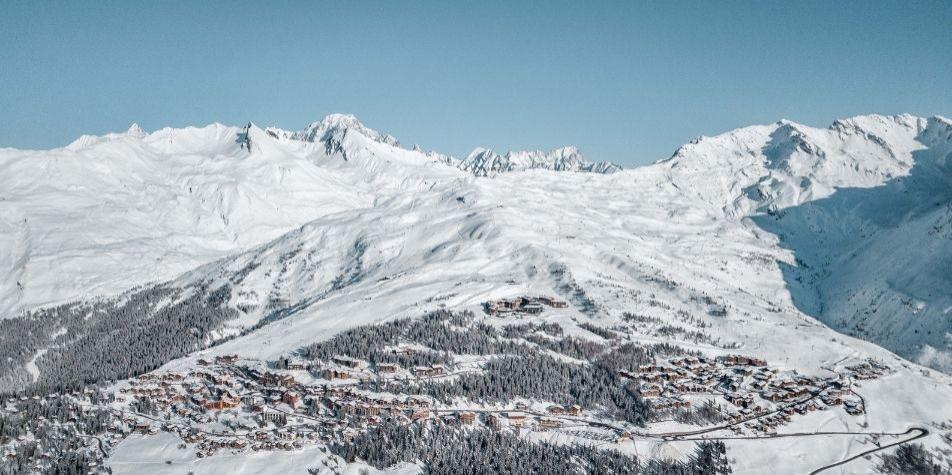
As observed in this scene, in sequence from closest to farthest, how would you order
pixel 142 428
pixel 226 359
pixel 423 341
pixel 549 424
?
pixel 142 428
pixel 549 424
pixel 423 341
pixel 226 359

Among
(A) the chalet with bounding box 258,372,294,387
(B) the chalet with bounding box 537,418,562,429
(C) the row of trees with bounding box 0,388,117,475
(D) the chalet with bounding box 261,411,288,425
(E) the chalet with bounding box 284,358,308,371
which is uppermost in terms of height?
(E) the chalet with bounding box 284,358,308,371

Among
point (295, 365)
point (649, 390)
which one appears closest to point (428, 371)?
point (295, 365)

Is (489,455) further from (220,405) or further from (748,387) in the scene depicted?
(748,387)

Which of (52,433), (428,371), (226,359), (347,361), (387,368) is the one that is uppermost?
(347,361)

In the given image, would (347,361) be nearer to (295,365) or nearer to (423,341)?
(295,365)

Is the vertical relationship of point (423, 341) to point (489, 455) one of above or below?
above

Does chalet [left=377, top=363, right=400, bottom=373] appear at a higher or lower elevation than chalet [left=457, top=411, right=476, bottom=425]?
higher

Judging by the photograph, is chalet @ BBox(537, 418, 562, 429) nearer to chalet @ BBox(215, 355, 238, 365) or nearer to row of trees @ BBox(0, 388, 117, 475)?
row of trees @ BBox(0, 388, 117, 475)

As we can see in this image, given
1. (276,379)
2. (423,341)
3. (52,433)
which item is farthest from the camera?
(423,341)

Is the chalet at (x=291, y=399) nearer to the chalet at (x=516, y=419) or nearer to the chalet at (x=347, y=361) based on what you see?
the chalet at (x=347, y=361)

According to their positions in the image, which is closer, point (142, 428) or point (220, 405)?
point (142, 428)

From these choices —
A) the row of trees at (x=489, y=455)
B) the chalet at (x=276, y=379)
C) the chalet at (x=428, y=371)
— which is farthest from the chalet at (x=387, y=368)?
the row of trees at (x=489, y=455)

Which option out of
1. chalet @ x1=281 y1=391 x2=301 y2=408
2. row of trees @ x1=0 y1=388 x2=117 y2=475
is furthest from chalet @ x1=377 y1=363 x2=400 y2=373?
row of trees @ x1=0 y1=388 x2=117 y2=475
